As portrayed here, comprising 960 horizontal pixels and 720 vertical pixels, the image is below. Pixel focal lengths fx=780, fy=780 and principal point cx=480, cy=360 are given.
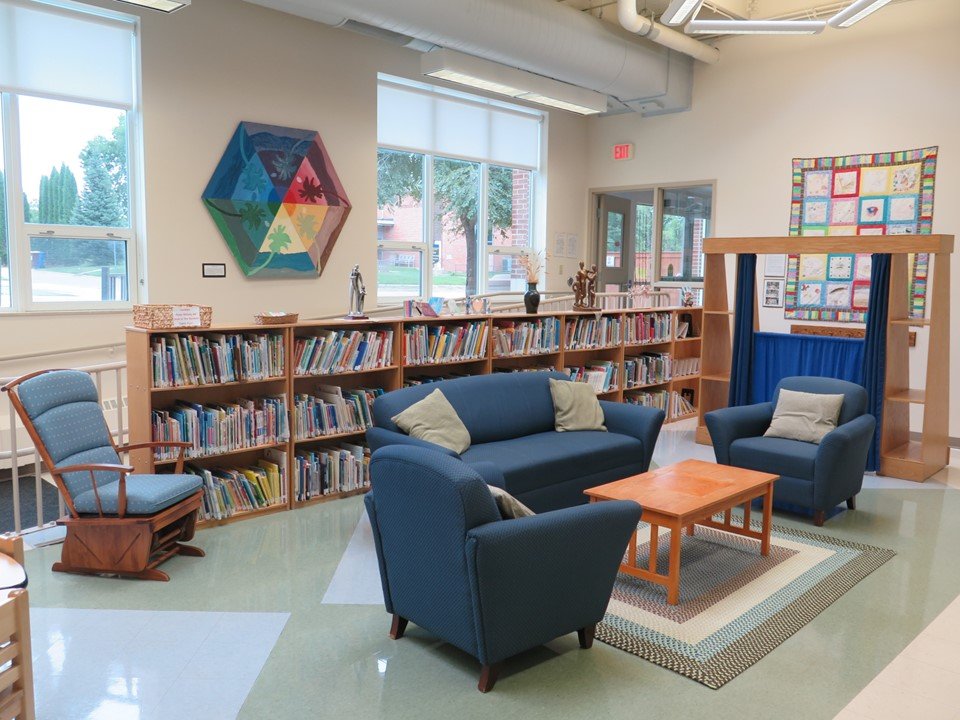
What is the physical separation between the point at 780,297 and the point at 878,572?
4.78 m

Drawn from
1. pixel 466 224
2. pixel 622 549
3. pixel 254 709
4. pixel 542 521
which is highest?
pixel 466 224

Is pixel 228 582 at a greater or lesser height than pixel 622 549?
lesser

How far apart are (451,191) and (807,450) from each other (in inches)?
205

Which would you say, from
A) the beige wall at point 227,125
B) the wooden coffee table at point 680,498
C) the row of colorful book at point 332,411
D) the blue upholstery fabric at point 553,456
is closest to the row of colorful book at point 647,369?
the blue upholstery fabric at point 553,456

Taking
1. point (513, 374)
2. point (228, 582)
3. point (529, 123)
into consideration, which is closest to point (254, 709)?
point (228, 582)

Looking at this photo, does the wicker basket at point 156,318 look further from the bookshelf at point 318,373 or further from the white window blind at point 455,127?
the white window blind at point 455,127

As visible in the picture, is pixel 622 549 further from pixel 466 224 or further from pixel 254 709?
pixel 466 224

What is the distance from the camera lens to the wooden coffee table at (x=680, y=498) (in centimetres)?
371

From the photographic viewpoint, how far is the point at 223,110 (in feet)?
21.6

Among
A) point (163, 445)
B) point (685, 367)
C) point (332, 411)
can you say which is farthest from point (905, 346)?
point (163, 445)

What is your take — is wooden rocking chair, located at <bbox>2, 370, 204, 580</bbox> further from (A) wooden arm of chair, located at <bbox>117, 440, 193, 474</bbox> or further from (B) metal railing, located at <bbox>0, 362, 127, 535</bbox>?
(B) metal railing, located at <bbox>0, 362, 127, 535</bbox>

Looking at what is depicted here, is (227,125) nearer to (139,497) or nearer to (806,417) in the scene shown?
(139,497)

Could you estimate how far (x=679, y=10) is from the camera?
232 inches

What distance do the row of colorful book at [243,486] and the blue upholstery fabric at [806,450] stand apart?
9.60 ft
